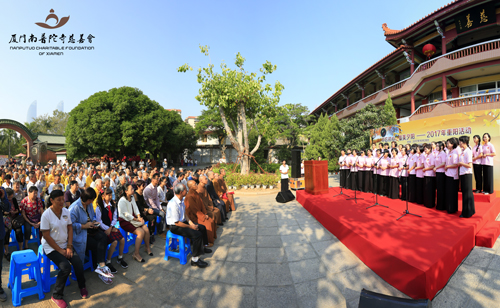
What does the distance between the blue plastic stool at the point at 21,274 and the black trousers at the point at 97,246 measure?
0.66 m

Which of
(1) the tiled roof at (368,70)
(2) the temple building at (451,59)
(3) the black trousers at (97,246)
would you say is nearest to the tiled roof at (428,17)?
(2) the temple building at (451,59)

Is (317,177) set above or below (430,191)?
above

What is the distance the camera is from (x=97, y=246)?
3547 mm

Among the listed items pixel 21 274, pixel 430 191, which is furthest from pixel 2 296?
pixel 430 191

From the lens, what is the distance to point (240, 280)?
3426mm

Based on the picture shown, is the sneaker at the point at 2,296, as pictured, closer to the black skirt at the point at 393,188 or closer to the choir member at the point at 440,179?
the choir member at the point at 440,179

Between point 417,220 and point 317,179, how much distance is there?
359 cm

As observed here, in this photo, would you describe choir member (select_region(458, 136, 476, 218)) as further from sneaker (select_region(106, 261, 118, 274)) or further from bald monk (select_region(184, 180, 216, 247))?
sneaker (select_region(106, 261, 118, 274))

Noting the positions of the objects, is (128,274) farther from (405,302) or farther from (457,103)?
(457,103)

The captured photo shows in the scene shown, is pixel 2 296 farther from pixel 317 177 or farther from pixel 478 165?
pixel 478 165

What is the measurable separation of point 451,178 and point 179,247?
6.08 meters

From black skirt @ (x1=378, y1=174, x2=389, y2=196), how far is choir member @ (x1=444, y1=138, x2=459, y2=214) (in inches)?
82.6

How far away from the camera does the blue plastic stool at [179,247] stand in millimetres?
4016

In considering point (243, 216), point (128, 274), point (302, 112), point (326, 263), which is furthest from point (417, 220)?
point (302, 112)
